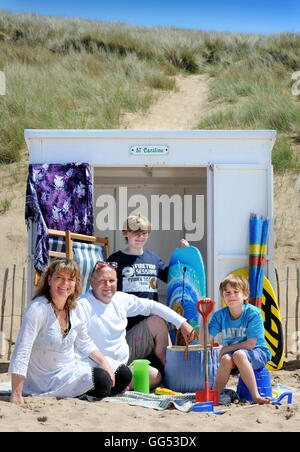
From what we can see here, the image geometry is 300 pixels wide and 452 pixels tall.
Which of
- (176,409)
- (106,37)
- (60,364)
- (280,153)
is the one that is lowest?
(176,409)

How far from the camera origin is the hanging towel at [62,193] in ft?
22.6

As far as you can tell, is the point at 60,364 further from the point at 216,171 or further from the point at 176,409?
the point at 216,171

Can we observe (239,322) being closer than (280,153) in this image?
Yes

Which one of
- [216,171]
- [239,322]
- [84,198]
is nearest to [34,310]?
[239,322]

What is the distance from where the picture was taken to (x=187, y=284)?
6.49 metres

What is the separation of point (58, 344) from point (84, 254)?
7.52ft

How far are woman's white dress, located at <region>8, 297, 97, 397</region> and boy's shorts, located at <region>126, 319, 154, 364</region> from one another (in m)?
0.84

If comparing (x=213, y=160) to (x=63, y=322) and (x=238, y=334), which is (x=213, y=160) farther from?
(x=63, y=322)

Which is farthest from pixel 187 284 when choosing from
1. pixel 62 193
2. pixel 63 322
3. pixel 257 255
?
pixel 63 322

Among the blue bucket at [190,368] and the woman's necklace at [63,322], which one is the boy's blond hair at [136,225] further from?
the woman's necklace at [63,322]

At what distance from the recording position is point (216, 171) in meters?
6.98

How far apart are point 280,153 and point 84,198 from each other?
8.15 m

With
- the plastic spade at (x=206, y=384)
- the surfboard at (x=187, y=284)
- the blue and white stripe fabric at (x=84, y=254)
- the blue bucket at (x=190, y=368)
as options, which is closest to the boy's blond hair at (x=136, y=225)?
the surfboard at (x=187, y=284)

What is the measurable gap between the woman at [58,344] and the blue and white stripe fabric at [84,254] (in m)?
1.96
